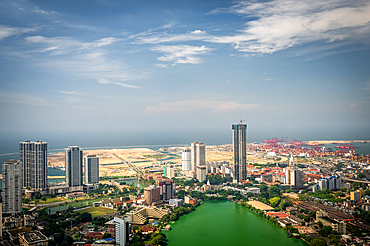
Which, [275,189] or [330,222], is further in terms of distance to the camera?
[275,189]

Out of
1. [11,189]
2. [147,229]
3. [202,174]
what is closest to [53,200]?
[11,189]

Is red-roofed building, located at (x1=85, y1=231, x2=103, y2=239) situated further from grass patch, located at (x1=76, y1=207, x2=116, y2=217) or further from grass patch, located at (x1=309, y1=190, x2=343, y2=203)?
grass patch, located at (x1=309, y1=190, x2=343, y2=203)

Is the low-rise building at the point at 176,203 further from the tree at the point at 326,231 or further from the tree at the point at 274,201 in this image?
the tree at the point at 326,231

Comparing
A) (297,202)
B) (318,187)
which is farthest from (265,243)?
(318,187)

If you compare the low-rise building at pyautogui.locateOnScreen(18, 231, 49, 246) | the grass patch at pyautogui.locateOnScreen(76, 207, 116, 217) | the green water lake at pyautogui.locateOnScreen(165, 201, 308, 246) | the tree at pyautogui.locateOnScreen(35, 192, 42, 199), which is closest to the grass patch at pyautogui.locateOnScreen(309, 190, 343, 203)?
the green water lake at pyautogui.locateOnScreen(165, 201, 308, 246)

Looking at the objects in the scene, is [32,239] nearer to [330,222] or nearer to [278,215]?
[278,215]

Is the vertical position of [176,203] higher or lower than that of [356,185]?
lower
